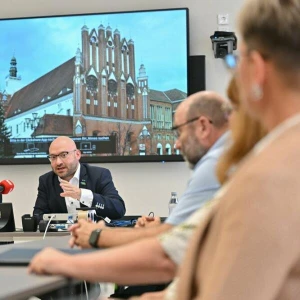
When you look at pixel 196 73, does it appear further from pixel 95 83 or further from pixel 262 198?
pixel 262 198

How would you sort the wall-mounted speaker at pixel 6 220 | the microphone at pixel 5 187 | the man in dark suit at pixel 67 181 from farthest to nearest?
1. the man in dark suit at pixel 67 181
2. the microphone at pixel 5 187
3. the wall-mounted speaker at pixel 6 220

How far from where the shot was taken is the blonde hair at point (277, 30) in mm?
919

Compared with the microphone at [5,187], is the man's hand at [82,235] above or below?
below

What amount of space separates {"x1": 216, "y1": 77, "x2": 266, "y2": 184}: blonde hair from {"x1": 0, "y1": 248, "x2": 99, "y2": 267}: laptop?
3.03 feet

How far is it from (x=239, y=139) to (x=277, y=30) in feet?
0.91

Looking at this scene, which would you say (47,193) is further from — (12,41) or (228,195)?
(228,195)

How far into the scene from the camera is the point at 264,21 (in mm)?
929

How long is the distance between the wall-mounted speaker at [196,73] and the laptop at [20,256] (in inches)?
151

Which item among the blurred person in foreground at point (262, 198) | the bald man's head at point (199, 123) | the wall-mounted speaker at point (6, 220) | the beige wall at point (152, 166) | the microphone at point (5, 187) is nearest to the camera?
the blurred person in foreground at point (262, 198)

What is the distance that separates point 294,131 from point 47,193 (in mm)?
3993

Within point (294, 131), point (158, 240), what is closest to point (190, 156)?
point (158, 240)

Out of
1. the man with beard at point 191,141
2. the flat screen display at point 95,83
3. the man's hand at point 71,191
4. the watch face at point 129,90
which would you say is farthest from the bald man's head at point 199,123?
the watch face at point 129,90

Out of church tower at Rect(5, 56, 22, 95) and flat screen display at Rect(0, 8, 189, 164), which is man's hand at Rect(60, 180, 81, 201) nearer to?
flat screen display at Rect(0, 8, 189, 164)

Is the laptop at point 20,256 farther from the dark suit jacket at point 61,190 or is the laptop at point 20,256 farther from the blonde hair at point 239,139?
the dark suit jacket at point 61,190
